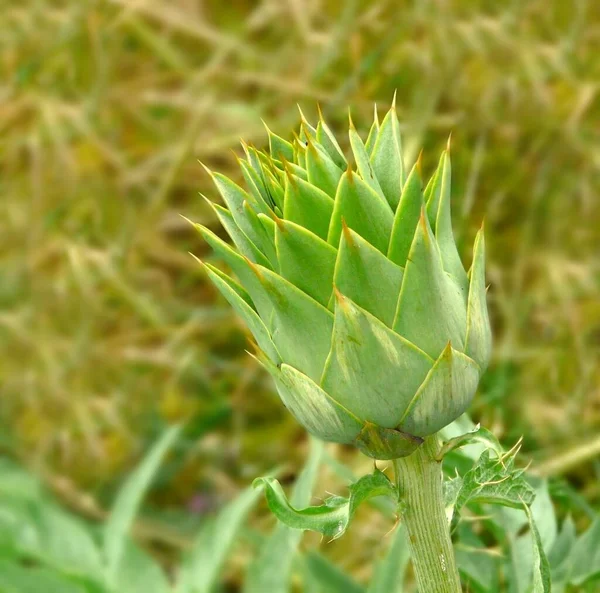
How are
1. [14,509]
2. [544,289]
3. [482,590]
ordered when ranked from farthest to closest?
[544,289], [14,509], [482,590]

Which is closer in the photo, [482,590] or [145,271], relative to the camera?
Answer: [482,590]

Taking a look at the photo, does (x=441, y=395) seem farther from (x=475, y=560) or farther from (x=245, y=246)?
(x=475, y=560)

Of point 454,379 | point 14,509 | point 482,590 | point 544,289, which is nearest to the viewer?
point 454,379

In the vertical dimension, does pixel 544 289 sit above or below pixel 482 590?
above

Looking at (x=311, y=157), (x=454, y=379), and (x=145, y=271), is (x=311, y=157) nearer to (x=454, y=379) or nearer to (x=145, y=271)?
(x=454, y=379)

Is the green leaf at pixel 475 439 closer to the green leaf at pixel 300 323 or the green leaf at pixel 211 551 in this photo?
the green leaf at pixel 300 323

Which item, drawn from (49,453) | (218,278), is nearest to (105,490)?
(49,453)

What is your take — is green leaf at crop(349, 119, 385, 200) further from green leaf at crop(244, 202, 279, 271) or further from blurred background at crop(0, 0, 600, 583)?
blurred background at crop(0, 0, 600, 583)

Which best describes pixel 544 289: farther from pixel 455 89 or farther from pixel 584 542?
pixel 584 542

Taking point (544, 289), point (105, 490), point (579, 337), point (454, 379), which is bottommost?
point (454, 379)
